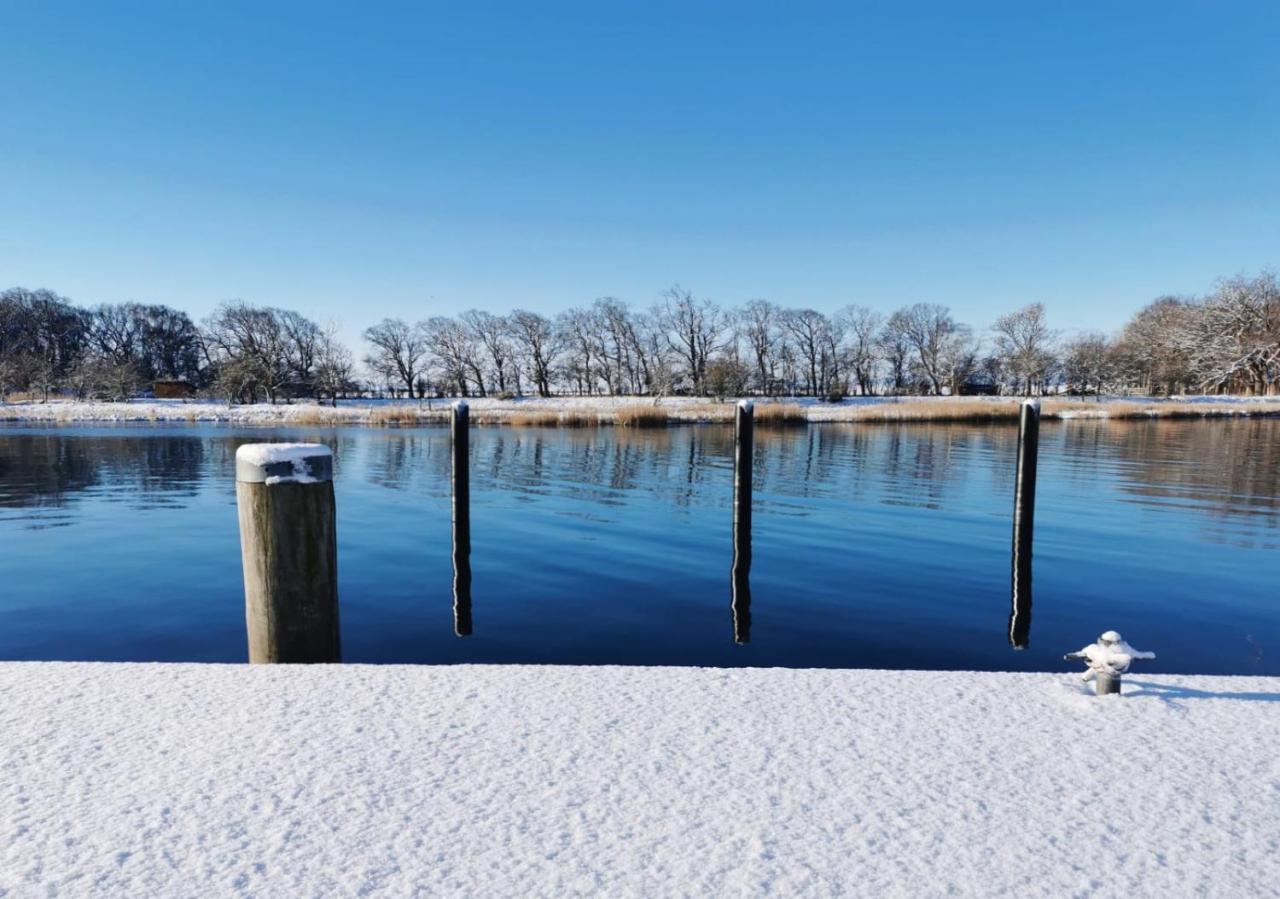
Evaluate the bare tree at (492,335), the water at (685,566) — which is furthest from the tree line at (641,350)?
the water at (685,566)

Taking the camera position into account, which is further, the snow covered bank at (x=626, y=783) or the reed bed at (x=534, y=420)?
the reed bed at (x=534, y=420)

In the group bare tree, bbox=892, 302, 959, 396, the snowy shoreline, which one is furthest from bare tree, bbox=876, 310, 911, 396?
the snowy shoreline

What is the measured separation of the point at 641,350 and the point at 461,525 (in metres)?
87.1

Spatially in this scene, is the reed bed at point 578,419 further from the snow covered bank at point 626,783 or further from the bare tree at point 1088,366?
the bare tree at point 1088,366

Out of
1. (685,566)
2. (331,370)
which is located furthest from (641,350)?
(685,566)

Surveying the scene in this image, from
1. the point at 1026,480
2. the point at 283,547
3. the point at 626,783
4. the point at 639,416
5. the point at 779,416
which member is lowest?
the point at 779,416

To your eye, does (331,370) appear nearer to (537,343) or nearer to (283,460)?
(537,343)

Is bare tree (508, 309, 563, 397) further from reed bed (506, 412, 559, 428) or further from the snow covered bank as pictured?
the snow covered bank

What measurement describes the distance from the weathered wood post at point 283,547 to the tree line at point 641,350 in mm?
70650

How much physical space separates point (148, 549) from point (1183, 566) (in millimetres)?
15996

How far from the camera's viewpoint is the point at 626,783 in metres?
2.79

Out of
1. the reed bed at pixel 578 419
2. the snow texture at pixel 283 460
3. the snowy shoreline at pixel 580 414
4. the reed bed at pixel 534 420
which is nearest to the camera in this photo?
the snow texture at pixel 283 460

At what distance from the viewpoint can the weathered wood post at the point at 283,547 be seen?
443cm

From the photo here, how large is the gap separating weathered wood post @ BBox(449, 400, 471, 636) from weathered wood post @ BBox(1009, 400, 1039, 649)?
5221 millimetres
